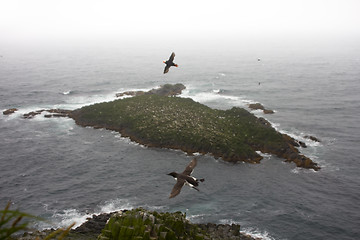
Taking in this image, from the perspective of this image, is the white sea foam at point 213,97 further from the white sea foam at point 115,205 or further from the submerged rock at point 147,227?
the submerged rock at point 147,227

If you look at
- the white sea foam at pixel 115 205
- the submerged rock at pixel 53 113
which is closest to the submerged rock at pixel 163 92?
the submerged rock at pixel 53 113

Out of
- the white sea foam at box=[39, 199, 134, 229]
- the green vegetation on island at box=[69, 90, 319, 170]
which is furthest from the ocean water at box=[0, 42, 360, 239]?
the green vegetation on island at box=[69, 90, 319, 170]

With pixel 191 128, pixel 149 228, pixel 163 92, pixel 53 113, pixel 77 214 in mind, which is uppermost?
pixel 149 228

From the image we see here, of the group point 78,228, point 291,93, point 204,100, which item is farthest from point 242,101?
point 78,228

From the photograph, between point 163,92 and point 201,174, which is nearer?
point 201,174

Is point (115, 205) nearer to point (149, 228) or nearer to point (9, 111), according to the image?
point (149, 228)

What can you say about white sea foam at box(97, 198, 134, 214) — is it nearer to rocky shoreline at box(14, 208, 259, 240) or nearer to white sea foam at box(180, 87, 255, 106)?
rocky shoreline at box(14, 208, 259, 240)

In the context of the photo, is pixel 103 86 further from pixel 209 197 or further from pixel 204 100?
pixel 209 197

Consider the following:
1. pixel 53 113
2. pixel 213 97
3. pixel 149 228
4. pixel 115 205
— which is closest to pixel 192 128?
pixel 115 205
